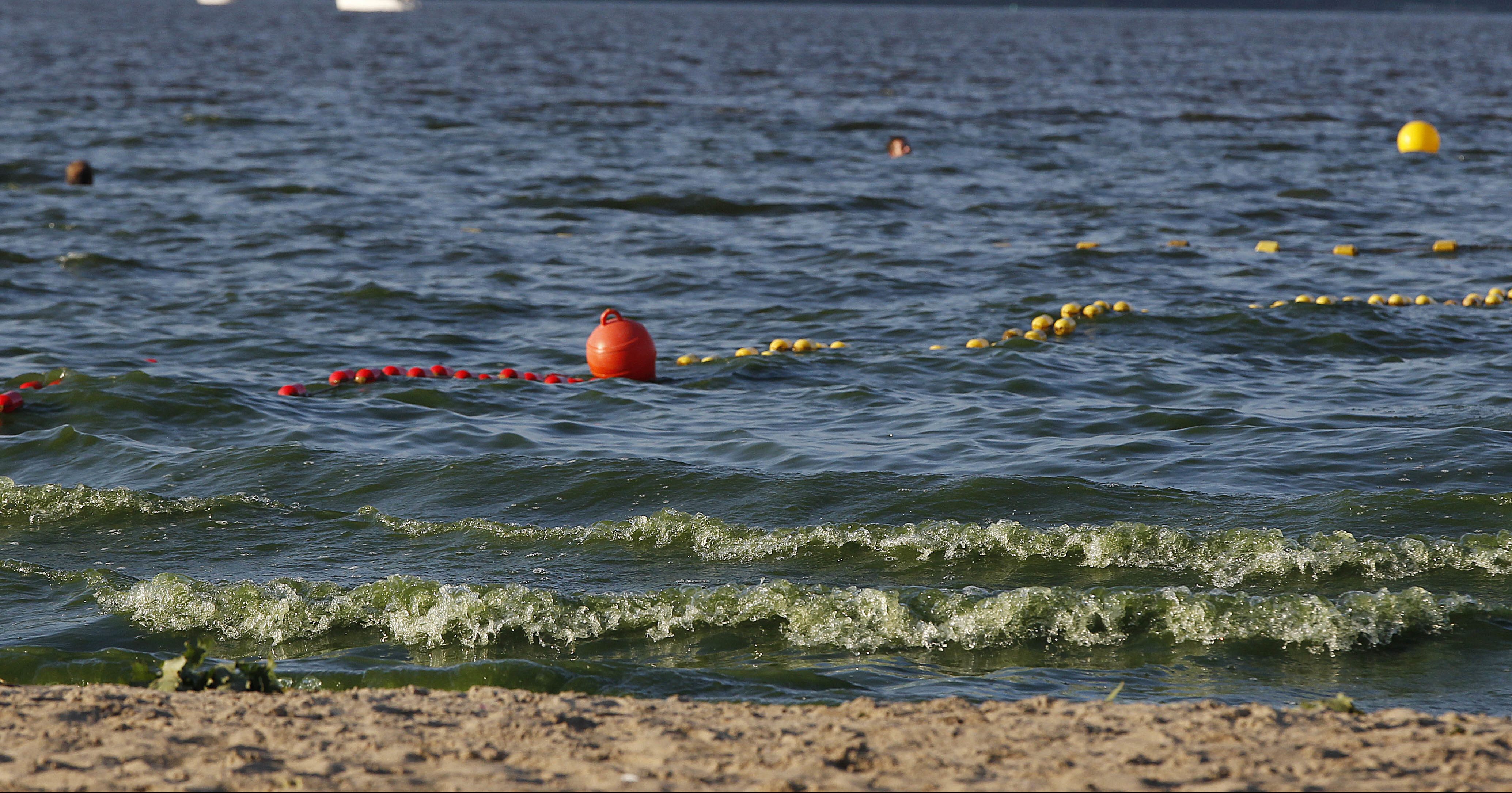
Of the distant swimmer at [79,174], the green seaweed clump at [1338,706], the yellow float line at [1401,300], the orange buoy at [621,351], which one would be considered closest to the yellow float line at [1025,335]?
the orange buoy at [621,351]

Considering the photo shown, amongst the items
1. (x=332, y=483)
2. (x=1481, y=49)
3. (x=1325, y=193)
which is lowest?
(x=332, y=483)

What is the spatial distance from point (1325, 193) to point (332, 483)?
1885cm

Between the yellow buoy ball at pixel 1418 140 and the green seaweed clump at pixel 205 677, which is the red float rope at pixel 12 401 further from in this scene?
the yellow buoy ball at pixel 1418 140

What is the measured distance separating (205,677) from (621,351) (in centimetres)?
693

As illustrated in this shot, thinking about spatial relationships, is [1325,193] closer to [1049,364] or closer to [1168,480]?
[1049,364]

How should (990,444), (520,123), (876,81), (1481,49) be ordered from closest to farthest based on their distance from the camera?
(990,444) → (520,123) → (876,81) → (1481,49)

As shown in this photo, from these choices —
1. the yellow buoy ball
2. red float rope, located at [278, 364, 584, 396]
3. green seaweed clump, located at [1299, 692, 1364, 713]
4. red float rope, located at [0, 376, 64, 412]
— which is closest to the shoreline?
green seaweed clump, located at [1299, 692, 1364, 713]

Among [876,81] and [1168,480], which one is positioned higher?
[876,81]

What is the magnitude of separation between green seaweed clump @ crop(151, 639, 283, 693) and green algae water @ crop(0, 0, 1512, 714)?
60cm

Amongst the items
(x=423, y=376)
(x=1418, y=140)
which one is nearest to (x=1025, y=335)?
(x=423, y=376)

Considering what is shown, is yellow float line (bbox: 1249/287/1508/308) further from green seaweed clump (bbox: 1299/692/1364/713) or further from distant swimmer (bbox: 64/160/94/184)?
distant swimmer (bbox: 64/160/94/184)

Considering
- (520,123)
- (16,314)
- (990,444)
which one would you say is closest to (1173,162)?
(520,123)

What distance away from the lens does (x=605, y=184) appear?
2447 centimetres

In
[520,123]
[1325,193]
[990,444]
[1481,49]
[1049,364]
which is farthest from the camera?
[1481,49]
